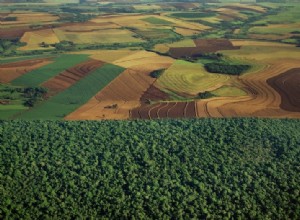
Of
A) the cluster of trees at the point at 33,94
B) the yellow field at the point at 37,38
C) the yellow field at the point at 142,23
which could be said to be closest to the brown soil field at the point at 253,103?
the cluster of trees at the point at 33,94

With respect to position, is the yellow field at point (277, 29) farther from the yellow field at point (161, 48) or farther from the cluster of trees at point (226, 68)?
the cluster of trees at point (226, 68)

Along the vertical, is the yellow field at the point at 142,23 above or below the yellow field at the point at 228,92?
above

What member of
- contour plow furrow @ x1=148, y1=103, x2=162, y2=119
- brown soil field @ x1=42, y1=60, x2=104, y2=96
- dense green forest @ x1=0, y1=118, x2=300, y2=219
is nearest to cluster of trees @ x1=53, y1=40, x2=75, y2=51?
brown soil field @ x1=42, y1=60, x2=104, y2=96

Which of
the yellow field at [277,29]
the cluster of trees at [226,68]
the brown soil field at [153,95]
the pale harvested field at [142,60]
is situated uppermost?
the yellow field at [277,29]

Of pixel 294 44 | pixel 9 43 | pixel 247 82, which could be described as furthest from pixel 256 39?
pixel 9 43

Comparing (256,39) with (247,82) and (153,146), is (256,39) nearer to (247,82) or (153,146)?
(247,82)

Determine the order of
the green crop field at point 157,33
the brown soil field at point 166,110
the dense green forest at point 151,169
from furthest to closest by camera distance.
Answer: the green crop field at point 157,33 < the brown soil field at point 166,110 < the dense green forest at point 151,169
